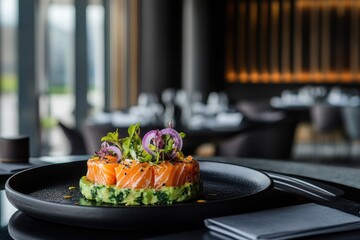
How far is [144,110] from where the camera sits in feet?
19.8

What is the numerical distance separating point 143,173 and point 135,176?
0.06 feet

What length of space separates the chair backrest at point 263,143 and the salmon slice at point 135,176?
2.85 meters

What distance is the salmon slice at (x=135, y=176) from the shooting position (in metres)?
1.26

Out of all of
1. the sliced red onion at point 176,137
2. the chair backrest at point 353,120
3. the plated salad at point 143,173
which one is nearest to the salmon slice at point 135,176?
the plated salad at point 143,173

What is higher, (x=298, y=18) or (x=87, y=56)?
(x=298, y=18)

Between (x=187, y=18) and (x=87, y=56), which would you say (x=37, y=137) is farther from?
(x=187, y=18)

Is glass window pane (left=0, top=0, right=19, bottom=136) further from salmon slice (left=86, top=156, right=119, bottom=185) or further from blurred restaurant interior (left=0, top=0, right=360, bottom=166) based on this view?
salmon slice (left=86, top=156, right=119, bottom=185)

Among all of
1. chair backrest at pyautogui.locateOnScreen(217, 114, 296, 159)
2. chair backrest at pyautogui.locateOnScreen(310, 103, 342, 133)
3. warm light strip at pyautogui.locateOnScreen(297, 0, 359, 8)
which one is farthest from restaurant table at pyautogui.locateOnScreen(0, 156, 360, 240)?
warm light strip at pyautogui.locateOnScreen(297, 0, 359, 8)

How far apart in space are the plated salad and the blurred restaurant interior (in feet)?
9.09

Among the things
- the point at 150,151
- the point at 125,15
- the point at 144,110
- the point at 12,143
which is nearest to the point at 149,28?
the point at 125,15

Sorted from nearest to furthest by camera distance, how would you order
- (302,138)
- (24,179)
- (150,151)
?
(150,151)
(24,179)
(302,138)

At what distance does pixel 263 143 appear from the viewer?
449cm

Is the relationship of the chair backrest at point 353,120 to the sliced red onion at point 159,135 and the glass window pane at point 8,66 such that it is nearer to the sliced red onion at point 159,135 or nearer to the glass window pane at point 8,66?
the glass window pane at point 8,66

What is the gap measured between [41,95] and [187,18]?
6310mm
